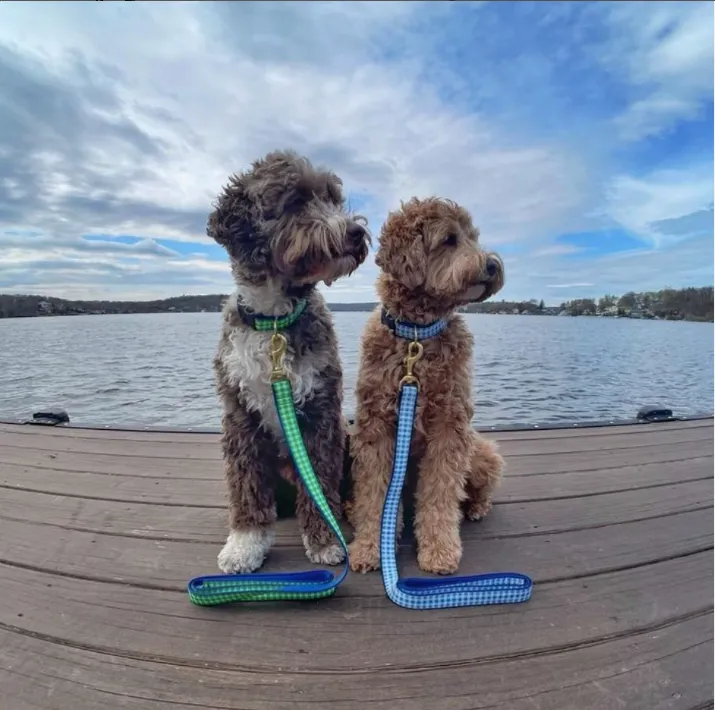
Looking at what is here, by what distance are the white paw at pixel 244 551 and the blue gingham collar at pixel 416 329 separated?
1.36 m

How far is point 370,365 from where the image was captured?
9.50 feet

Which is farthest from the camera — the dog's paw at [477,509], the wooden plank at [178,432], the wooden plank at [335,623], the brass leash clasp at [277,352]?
the wooden plank at [178,432]

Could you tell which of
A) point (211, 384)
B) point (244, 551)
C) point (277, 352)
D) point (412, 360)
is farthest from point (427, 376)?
point (211, 384)

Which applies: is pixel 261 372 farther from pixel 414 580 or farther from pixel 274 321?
pixel 414 580

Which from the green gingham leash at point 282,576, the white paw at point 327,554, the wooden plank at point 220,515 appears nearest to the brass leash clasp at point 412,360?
the green gingham leash at point 282,576

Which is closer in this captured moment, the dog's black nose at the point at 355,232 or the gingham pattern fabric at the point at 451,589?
the gingham pattern fabric at the point at 451,589

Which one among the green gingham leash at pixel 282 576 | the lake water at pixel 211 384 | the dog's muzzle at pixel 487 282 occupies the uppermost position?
the dog's muzzle at pixel 487 282

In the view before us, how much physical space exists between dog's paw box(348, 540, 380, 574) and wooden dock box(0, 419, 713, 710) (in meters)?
0.08

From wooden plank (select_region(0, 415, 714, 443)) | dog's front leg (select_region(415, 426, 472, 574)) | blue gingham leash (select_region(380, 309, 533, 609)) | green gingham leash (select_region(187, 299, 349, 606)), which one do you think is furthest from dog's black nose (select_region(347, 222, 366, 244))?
wooden plank (select_region(0, 415, 714, 443))

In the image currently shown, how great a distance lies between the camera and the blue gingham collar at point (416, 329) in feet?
9.32

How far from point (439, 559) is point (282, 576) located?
86 cm

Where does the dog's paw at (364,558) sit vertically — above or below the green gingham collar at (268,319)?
below

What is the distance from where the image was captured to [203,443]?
4.88m

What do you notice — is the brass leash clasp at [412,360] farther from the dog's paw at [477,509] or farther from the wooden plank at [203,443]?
the wooden plank at [203,443]
